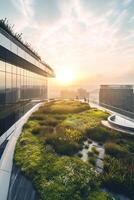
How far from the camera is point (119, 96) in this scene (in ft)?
196

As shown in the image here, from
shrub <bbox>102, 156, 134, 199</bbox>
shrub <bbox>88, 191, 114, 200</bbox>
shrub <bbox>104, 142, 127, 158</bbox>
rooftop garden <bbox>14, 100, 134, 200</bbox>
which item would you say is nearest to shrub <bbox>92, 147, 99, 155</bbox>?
rooftop garden <bbox>14, 100, 134, 200</bbox>

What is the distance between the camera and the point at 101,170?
1196cm

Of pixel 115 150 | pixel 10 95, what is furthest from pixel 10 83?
pixel 115 150

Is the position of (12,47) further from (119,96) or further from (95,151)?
(119,96)

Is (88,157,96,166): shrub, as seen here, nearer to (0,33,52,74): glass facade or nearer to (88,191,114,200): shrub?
(88,191,114,200): shrub

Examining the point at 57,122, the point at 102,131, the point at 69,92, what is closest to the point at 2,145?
the point at 57,122

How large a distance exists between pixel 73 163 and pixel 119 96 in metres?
49.3

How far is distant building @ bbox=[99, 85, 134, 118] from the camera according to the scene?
57781 mm

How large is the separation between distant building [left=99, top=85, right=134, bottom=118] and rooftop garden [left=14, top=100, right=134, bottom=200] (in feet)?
135

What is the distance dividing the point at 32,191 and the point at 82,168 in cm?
274

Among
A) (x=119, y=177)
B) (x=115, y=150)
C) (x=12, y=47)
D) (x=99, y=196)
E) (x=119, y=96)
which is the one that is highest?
(x=12, y=47)

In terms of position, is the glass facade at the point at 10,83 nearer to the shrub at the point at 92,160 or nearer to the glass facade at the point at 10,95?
the glass facade at the point at 10,95

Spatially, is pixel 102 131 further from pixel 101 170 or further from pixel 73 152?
pixel 101 170

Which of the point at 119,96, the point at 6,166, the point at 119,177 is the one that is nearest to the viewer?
the point at 119,177
